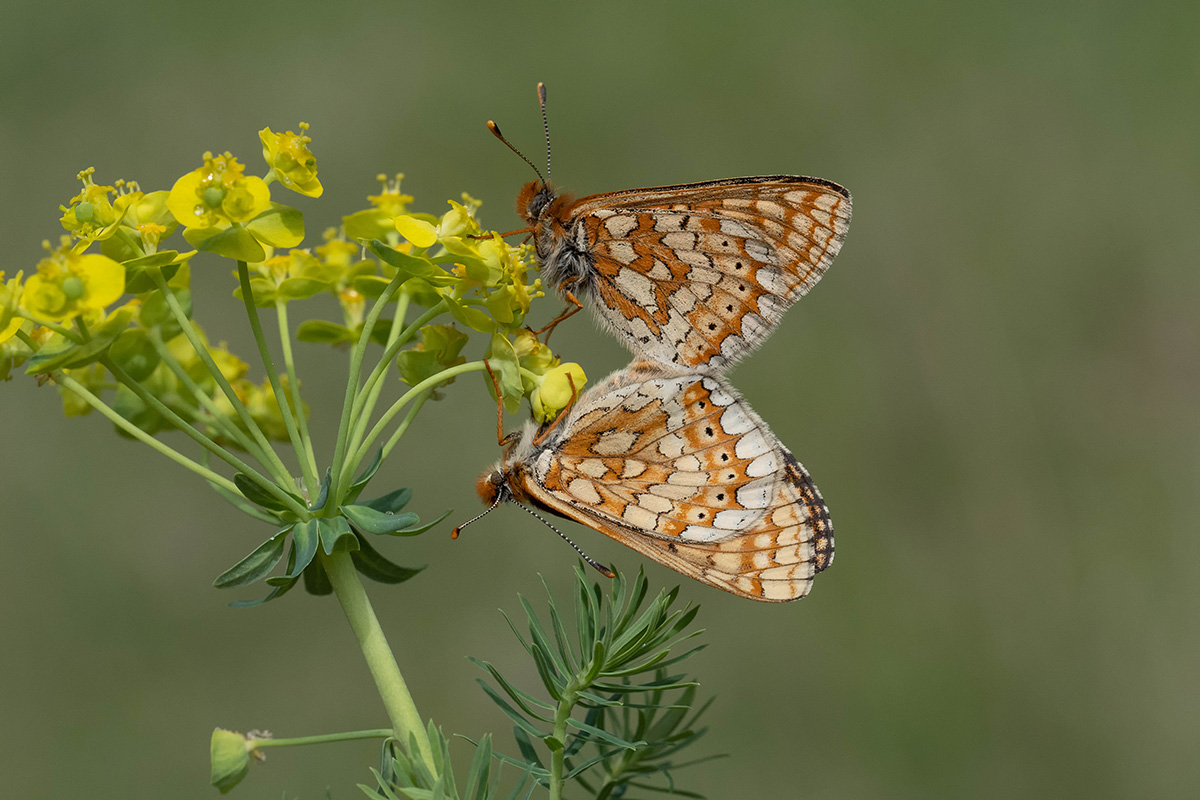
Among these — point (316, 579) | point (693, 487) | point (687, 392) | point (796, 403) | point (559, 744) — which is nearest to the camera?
point (559, 744)

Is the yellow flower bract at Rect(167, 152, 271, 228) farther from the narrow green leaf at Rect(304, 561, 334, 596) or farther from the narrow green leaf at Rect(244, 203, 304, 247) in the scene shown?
the narrow green leaf at Rect(304, 561, 334, 596)

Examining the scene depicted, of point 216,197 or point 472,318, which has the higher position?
point 216,197

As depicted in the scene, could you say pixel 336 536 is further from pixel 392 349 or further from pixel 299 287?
pixel 299 287

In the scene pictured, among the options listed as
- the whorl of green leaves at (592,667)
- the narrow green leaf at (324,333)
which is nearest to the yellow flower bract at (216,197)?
the narrow green leaf at (324,333)

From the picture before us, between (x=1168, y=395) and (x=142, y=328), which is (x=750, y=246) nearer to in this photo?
(x=142, y=328)

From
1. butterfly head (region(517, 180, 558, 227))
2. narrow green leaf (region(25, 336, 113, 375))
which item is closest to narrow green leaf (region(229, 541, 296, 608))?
narrow green leaf (region(25, 336, 113, 375))

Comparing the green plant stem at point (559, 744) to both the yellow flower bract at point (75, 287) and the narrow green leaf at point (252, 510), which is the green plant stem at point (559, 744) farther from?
the yellow flower bract at point (75, 287)

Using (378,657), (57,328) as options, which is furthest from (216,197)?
(378,657)
